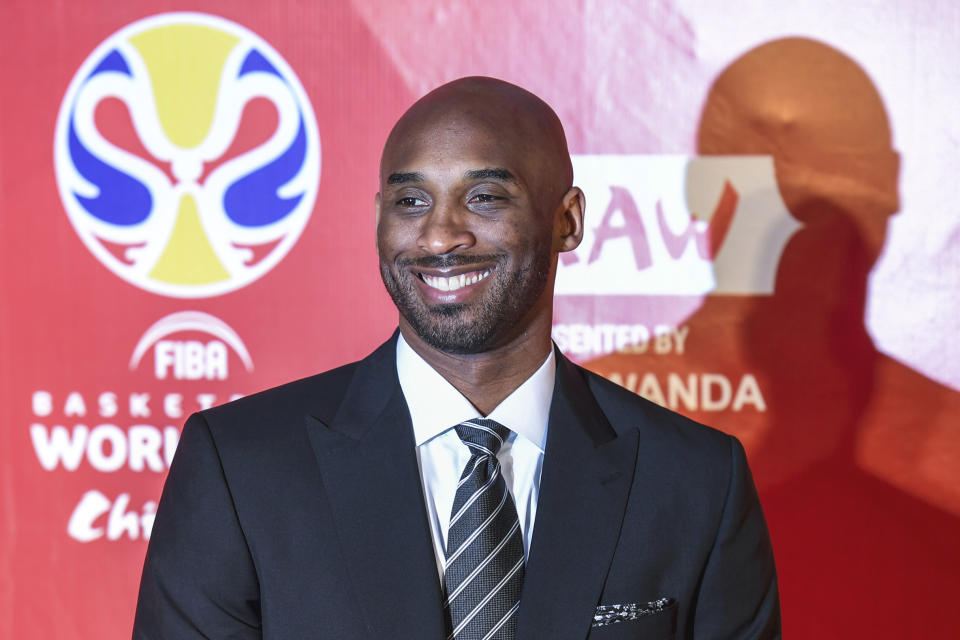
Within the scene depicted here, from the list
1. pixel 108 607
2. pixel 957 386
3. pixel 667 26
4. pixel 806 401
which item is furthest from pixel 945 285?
pixel 108 607

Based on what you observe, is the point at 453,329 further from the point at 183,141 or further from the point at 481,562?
the point at 183,141

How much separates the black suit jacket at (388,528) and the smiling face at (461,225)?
0.38 feet

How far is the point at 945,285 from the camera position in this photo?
6.97 ft

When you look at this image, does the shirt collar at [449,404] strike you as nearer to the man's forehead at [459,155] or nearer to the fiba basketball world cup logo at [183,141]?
the man's forehead at [459,155]

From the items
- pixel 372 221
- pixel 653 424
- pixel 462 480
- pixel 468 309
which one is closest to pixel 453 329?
pixel 468 309

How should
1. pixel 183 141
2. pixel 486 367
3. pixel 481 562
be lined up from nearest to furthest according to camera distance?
pixel 481 562 < pixel 486 367 < pixel 183 141

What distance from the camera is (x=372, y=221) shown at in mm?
2102

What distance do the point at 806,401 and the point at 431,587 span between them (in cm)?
130

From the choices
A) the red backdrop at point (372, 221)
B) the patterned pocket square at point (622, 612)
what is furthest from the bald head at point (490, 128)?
the red backdrop at point (372, 221)

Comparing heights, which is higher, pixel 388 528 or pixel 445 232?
pixel 445 232

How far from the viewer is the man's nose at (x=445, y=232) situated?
1.10 m

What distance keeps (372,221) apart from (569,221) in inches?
35.5

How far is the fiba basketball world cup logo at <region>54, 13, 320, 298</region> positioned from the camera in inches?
81.9

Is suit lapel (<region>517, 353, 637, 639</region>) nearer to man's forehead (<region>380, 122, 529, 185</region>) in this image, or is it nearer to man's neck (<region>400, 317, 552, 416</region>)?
man's neck (<region>400, 317, 552, 416</region>)
